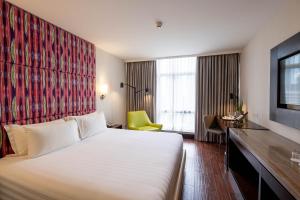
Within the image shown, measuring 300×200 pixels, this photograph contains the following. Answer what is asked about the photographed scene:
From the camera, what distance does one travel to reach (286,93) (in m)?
1.88

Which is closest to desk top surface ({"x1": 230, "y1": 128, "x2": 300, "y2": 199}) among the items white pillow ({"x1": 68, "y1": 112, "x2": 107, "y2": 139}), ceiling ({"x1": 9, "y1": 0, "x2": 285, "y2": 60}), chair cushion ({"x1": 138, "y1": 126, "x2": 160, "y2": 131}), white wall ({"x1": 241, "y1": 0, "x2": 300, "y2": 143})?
white wall ({"x1": 241, "y1": 0, "x2": 300, "y2": 143})

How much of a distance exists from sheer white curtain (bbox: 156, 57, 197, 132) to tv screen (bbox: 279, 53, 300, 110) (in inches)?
110

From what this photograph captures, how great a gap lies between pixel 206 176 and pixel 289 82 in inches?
72.7

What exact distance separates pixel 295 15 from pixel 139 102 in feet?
13.5

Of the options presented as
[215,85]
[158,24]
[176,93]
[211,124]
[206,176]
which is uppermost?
[158,24]

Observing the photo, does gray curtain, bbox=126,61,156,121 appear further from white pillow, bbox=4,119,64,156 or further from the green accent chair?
white pillow, bbox=4,119,64,156

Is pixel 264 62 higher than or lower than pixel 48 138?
higher

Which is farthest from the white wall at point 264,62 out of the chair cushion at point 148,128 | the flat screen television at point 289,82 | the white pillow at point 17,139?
the white pillow at point 17,139

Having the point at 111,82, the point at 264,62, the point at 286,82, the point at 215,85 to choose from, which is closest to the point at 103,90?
the point at 111,82

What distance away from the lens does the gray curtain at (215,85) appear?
4.26 metres

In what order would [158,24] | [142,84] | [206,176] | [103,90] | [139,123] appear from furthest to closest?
[142,84] → [139,123] → [103,90] → [206,176] → [158,24]

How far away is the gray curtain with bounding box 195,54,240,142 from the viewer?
4.26m

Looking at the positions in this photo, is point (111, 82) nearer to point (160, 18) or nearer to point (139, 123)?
point (139, 123)

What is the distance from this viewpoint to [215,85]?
4.43 meters
